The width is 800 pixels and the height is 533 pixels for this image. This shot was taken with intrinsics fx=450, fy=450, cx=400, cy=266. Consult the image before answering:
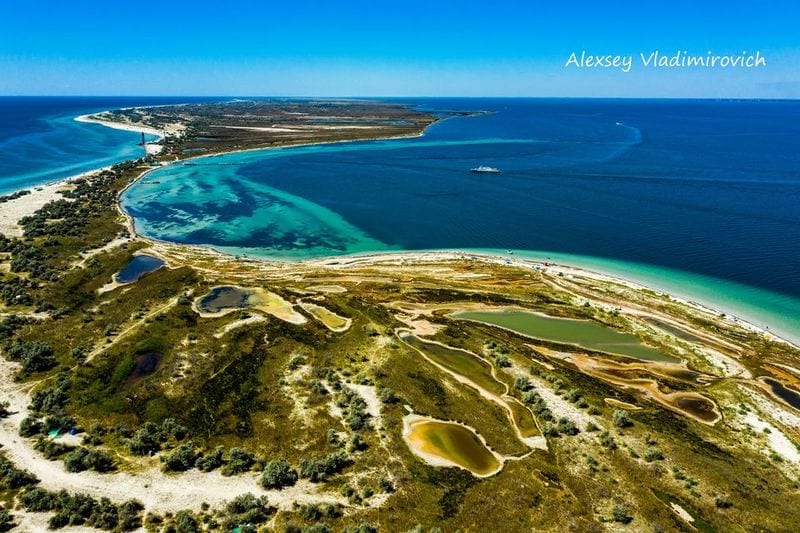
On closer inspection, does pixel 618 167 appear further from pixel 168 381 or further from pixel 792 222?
pixel 168 381

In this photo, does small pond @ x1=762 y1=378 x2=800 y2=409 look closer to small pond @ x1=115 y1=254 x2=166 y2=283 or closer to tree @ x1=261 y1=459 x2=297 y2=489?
tree @ x1=261 y1=459 x2=297 y2=489

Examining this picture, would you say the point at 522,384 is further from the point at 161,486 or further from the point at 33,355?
the point at 33,355

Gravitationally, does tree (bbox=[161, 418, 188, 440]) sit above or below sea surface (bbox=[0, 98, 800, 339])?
below

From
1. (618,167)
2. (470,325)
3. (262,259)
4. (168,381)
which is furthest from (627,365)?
(618,167)

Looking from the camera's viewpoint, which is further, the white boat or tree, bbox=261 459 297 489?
the white boat

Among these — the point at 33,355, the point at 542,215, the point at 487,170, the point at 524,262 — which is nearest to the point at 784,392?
the point at 524,262

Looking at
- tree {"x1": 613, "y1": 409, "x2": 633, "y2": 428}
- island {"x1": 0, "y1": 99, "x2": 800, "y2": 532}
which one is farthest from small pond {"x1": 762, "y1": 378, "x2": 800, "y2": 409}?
tree {"x1": 613, "y1": 409, "x2": 633, "y2": 428}
